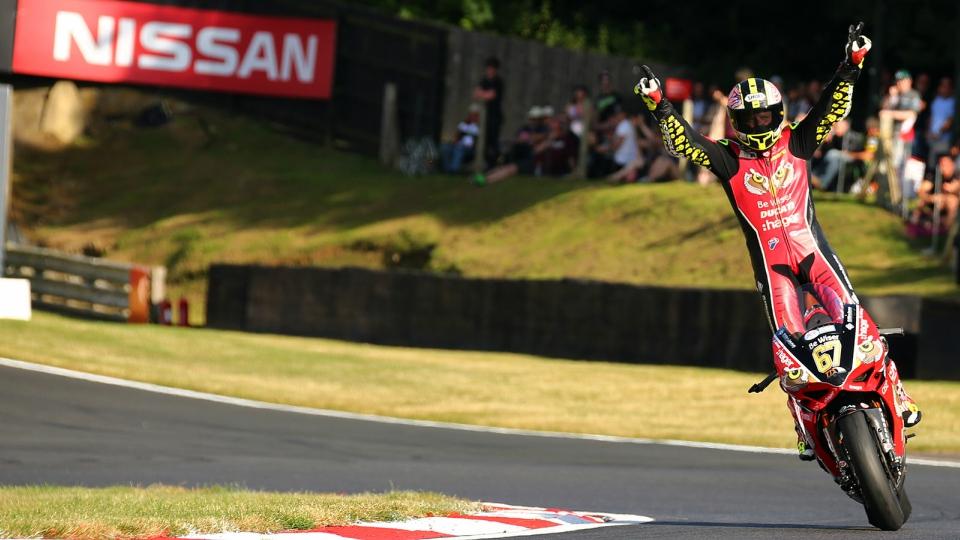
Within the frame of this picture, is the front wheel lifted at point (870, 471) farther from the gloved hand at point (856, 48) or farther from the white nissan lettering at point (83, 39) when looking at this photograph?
the white nissan lettering at point (83, 39)

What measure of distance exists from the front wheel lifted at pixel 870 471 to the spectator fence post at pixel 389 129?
2544 cm

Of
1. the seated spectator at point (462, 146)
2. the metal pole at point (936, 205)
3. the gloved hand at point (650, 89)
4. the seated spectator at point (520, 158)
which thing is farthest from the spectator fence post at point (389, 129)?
the gloved hand at point (650, 89)

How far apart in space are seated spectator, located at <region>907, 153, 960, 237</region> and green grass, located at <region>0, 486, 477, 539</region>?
12956 millimetres

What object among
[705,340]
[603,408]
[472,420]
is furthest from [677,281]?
[472,420]

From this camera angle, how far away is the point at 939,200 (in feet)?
67.9

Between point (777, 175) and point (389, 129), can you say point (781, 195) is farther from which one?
point (389, 129)

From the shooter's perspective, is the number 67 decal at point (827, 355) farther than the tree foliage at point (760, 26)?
No

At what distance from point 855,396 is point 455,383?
12.3m

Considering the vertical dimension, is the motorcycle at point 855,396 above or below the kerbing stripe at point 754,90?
below

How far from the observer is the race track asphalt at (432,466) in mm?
9305

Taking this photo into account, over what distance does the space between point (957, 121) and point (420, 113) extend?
12694 mm

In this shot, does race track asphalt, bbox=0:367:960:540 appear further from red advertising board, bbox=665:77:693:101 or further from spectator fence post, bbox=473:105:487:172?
spectator fence post, bbox=473:105:487:172

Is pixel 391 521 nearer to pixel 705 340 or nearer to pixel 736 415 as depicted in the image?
pixel 736 415

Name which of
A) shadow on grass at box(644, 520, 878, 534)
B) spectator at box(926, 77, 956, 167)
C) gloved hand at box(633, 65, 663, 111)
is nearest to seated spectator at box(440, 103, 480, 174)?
spectator at box(926, 77, 956, 167)
